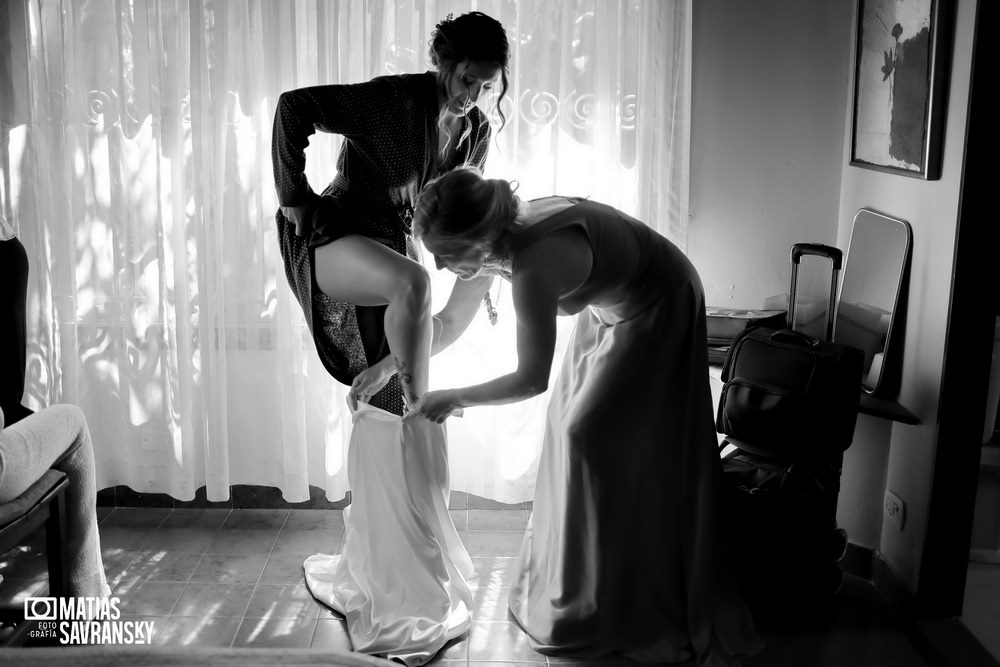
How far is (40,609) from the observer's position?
7.74ft

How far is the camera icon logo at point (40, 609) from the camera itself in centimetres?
225

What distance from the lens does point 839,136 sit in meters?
3.00

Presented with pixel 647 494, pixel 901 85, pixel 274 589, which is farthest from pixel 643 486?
pixel 901 85

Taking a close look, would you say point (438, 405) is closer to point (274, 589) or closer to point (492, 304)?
point (492, 304)

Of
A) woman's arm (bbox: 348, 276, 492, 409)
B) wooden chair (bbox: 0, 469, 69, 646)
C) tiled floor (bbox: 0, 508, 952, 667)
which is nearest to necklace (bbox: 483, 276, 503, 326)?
woman's arm (bbox: 348, 276, 492, 409)

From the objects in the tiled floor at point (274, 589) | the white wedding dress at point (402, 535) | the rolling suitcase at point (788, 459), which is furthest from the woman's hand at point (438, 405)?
the rolling suitcase at point (788, 459)

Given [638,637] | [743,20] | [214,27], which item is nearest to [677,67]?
[743,20]

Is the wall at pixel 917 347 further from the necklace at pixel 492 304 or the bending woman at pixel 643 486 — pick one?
the necklace at pixel 492 304

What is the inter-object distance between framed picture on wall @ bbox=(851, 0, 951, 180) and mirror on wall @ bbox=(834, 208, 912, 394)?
171 mm

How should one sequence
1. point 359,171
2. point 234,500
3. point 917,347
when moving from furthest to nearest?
1. point 234,500
2. point 917,347
3. point 359,171

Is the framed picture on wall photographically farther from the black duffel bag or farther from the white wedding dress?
the white wedding dress

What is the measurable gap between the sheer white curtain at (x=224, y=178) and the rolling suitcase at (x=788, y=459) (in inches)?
26.3

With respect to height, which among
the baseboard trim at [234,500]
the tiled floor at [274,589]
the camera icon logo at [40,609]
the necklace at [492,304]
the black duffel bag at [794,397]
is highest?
the necklace at [492,304]

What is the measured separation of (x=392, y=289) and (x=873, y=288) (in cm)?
137
